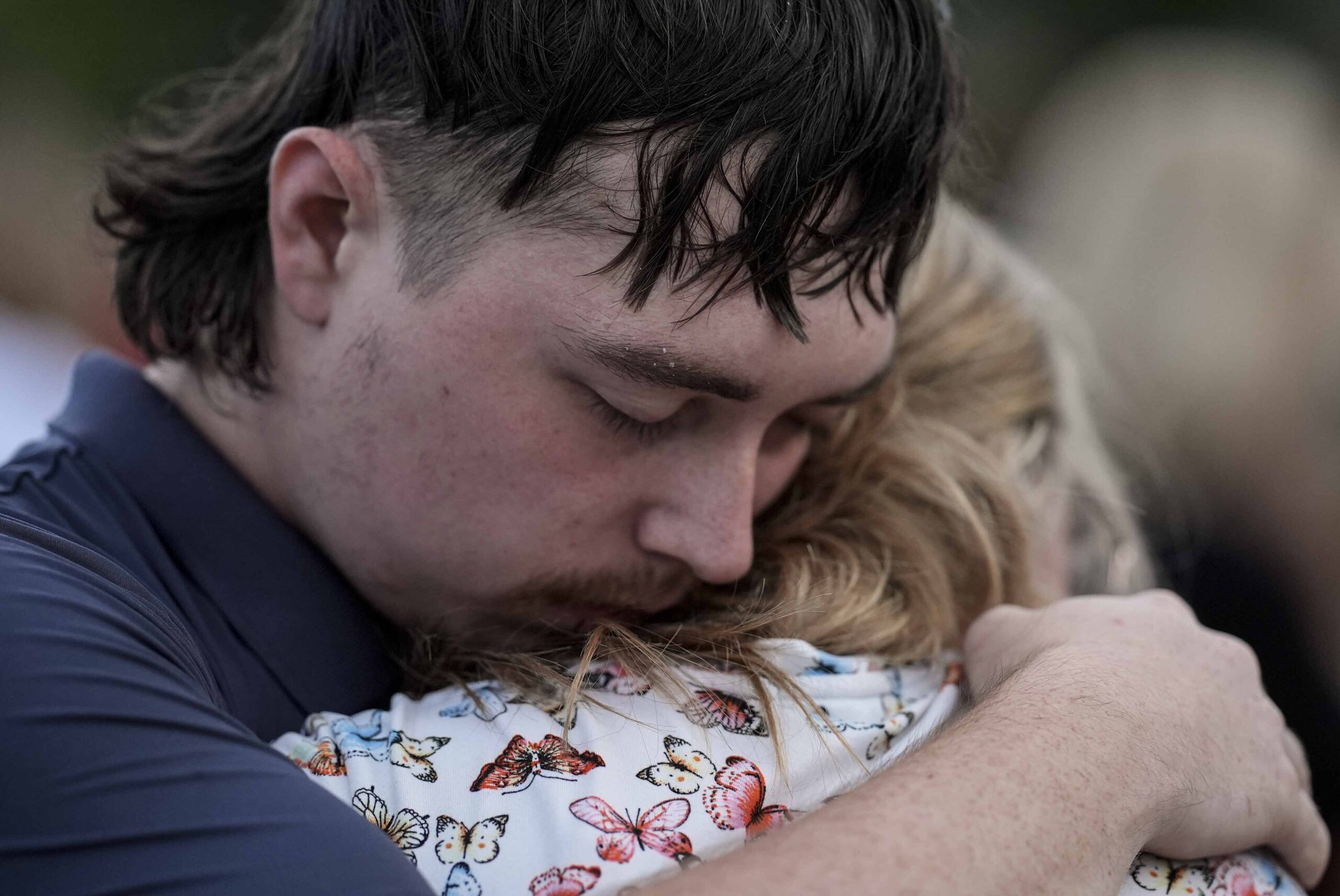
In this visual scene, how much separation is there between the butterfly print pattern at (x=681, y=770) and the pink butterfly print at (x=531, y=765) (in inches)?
2.3

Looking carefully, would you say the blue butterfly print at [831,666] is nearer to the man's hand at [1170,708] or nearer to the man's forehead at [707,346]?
the man's hand at [1170,708]

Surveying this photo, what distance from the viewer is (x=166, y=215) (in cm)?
201

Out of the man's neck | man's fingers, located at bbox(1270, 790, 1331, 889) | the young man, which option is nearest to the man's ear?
the young man

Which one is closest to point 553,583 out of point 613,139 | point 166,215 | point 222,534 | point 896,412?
point 222,534

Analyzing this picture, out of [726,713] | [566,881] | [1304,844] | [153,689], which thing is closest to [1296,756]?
[1304,844]

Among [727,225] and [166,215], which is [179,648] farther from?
[166,215]

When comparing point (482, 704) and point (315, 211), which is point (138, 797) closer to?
point (482, 704)

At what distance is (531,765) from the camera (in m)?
1.29

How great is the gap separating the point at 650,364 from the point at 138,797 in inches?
28.3

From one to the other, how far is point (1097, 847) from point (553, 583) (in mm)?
757

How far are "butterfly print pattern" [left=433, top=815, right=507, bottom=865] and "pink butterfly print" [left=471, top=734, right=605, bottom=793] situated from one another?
0.04 m

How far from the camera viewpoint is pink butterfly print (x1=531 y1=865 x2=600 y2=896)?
45.9 inches

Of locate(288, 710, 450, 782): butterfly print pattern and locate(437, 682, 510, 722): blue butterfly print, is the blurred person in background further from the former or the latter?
locate(288, 710, 450, 782): butterfly print pattern

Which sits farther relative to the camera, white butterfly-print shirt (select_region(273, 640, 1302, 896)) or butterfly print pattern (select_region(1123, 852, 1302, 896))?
butterfly print pattern (select_region(1123, 852, 1302, 896))
